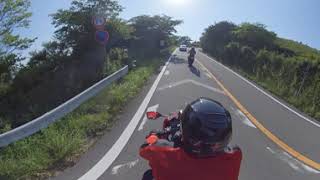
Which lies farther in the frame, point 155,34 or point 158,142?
point 155,34

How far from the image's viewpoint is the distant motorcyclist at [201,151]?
374 centimetres

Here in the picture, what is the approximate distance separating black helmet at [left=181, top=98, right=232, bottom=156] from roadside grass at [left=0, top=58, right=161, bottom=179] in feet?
11.8

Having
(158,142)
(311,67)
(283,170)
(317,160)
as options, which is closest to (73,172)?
(158,142)

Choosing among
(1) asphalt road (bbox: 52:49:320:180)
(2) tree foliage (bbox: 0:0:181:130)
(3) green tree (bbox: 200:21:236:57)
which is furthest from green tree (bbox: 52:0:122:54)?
(3) green tree (bbox: 200:21:236:57)

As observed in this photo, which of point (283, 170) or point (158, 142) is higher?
point (158, 142)

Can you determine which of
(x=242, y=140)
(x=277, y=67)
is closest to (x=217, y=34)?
(x=277, y=67)

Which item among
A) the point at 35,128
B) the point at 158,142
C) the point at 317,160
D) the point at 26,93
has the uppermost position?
the point at 158,142

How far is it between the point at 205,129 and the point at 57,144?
15.5 ft

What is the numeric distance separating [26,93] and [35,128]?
1721 centimetres

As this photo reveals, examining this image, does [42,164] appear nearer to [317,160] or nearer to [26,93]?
[317,160]

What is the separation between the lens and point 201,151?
3779 millimetres

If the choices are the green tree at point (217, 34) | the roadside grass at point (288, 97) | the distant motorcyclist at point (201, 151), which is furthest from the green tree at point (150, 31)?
the distant motorcyclist at point (201, 151)

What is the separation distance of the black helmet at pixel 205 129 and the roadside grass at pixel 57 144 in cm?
360

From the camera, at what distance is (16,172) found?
6543mm
